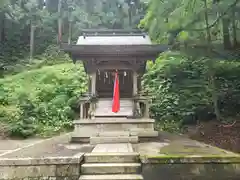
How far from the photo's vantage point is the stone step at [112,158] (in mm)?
4770

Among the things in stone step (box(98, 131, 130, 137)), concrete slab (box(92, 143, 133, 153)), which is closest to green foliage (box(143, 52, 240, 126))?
stone step (box(98, 131, 130, 137))

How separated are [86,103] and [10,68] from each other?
11558mm

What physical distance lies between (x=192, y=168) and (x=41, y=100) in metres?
10.2

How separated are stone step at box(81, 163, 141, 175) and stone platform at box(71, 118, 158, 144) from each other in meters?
2.89

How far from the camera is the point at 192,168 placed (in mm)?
4367

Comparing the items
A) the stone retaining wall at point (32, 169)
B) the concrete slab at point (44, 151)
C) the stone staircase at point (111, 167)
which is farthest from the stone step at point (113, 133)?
the stone retaining wall at point (32, 169)

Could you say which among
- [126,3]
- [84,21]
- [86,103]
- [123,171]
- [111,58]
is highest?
[126,3]

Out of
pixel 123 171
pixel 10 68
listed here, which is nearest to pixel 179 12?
pixel 123 171

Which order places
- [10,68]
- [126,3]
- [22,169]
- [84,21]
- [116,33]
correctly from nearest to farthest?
[22,169]
[116,33]
[10,68]
[84,21]
[126,3]

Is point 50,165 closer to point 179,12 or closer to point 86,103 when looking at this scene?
point 86,103

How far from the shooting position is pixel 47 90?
1355 cm

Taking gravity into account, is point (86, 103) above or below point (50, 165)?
above

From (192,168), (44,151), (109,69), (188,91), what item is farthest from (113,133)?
(188,91)

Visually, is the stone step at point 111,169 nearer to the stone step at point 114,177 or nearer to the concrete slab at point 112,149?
the stone step at point 114,177
